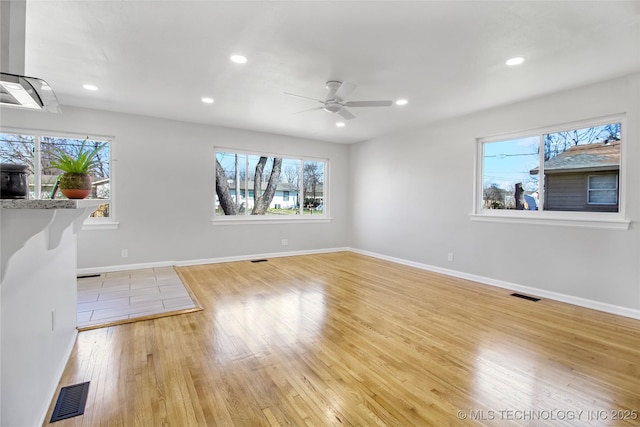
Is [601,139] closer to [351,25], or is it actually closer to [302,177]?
[351,25]

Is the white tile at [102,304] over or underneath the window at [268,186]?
underneath

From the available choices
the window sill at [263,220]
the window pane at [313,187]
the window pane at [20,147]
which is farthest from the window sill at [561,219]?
the window pane at [20,147]

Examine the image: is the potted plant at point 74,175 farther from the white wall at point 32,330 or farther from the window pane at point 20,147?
the window pane at point 20,147

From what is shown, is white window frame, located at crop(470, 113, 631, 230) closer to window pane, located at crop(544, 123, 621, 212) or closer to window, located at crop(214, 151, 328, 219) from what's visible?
window pane, located at crop(544, 123, 621, 212)

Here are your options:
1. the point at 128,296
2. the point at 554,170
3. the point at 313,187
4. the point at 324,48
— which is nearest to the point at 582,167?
the point at 554,170

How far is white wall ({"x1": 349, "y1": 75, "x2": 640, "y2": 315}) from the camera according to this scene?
3260 millimetres

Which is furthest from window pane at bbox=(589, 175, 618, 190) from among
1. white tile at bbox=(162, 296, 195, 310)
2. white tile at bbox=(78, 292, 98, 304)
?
white tile at bbox=(78, 292, 98, 304)

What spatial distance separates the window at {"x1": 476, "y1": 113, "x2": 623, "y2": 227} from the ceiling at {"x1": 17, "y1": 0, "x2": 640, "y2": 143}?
0.62m

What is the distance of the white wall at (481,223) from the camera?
3.26 metres

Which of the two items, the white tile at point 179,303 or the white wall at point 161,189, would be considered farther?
the white wall at point 161,189

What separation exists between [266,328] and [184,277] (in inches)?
92.0

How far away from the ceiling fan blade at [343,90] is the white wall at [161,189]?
300 cm

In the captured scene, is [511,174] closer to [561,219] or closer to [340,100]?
[561,219]

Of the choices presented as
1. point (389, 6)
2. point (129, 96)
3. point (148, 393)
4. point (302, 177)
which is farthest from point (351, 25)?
point (302, 177)
